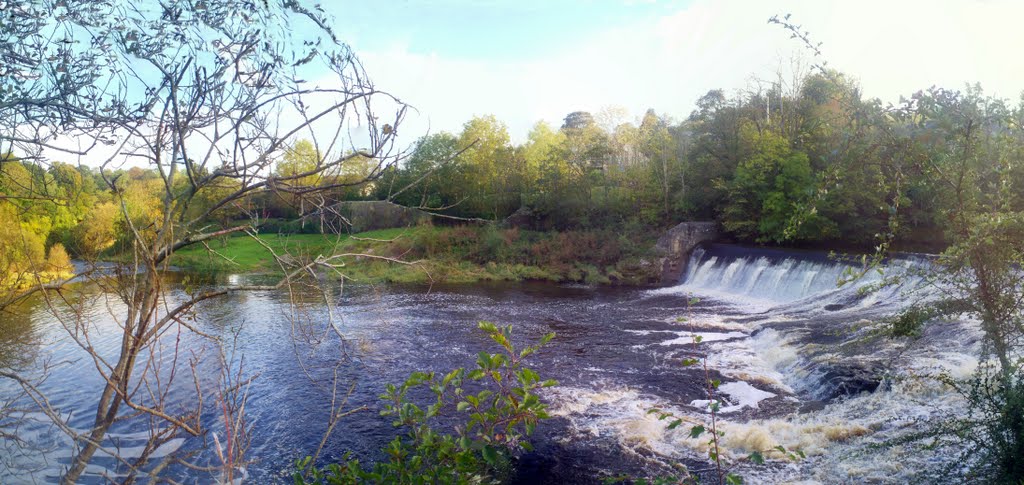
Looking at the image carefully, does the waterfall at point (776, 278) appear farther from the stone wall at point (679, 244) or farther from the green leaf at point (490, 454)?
the green leaf at point (490, 454)

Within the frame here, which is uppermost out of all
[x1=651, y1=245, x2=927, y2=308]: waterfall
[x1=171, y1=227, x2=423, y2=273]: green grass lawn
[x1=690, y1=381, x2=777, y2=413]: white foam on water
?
[x1=171, y1=227, x2=423, y2=273]: green grass lawn

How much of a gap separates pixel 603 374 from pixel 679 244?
13.8 m

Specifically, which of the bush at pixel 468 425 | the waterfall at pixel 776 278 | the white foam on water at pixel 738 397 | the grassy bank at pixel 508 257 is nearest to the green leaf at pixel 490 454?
the bush at pixel 468 425

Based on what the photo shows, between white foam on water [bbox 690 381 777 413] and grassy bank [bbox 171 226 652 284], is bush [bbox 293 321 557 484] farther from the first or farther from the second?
grassy bank [bbox 171 226 652 284]

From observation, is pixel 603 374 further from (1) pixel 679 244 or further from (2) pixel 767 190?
(2) pixel 767 190

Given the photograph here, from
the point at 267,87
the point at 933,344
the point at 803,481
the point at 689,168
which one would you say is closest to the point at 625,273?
the point at 689,168

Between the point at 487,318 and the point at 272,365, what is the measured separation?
230 inches

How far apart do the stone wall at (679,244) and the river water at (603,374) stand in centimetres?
489

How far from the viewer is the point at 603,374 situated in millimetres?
10141

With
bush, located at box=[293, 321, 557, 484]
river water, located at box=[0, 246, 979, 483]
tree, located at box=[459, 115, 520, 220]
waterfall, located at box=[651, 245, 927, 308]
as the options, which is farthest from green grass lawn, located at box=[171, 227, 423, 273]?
tree, located at box=[459, 115, 520, 220]

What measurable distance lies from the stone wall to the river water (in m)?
4.89

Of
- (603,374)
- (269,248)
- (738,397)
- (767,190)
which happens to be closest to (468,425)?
(269,248)

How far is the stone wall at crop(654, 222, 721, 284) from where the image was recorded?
22.2m

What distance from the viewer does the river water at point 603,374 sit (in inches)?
267
